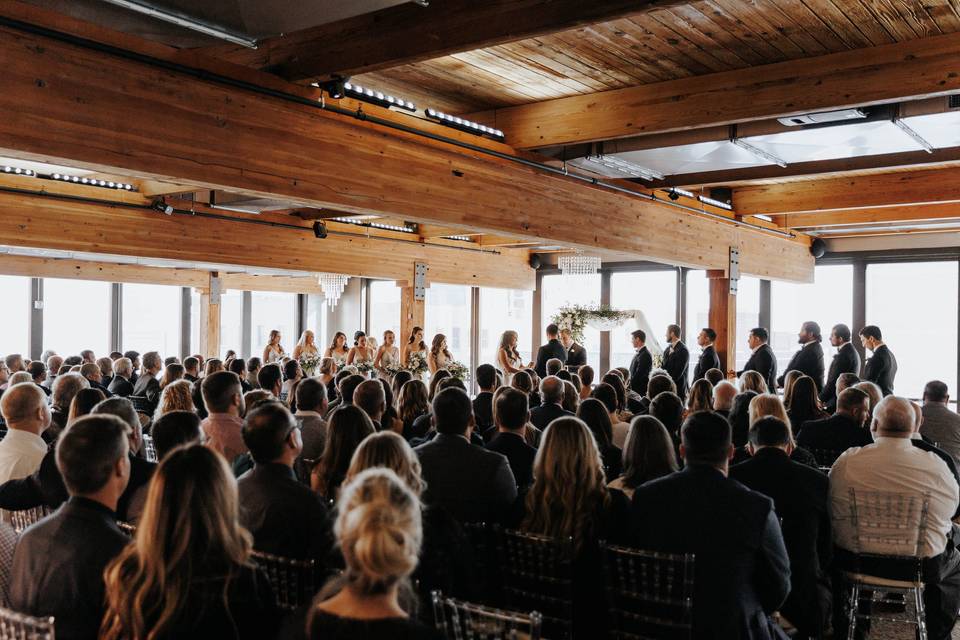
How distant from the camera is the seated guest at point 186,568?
6.01ft

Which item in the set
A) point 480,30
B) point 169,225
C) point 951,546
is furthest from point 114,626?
point 169,225

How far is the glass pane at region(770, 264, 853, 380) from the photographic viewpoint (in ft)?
40.4

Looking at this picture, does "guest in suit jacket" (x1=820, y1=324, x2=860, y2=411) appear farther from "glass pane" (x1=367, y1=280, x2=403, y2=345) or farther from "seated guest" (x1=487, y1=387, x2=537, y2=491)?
"glass pane" (x1=367, y1=280, x2=403, y2=345)

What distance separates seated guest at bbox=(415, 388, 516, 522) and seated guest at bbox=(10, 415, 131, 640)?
4.79ft

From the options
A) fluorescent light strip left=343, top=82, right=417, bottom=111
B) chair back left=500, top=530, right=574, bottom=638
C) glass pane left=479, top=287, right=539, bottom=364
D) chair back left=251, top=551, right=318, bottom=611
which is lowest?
chair back left=500, top=530, right=574, bottom=638

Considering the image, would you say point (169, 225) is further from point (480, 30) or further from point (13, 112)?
point (480, 30)

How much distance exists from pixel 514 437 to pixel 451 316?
12.5 metres

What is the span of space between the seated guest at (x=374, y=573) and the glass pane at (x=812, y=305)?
11.7 m

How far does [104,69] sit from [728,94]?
3573 millimetres

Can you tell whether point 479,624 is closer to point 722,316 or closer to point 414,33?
point 414,33

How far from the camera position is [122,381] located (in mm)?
7781

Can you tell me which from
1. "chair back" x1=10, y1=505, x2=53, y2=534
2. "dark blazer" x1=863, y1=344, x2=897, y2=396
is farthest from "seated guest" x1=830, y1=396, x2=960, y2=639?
"dark blazer" x1=863, y1=344, x2=897, y2=396

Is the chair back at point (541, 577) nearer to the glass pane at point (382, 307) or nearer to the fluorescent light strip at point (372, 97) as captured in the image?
the fluorescent light strip at point (372, 97)

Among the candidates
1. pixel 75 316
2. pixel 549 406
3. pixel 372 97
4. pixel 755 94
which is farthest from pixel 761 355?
pixel 75 316
